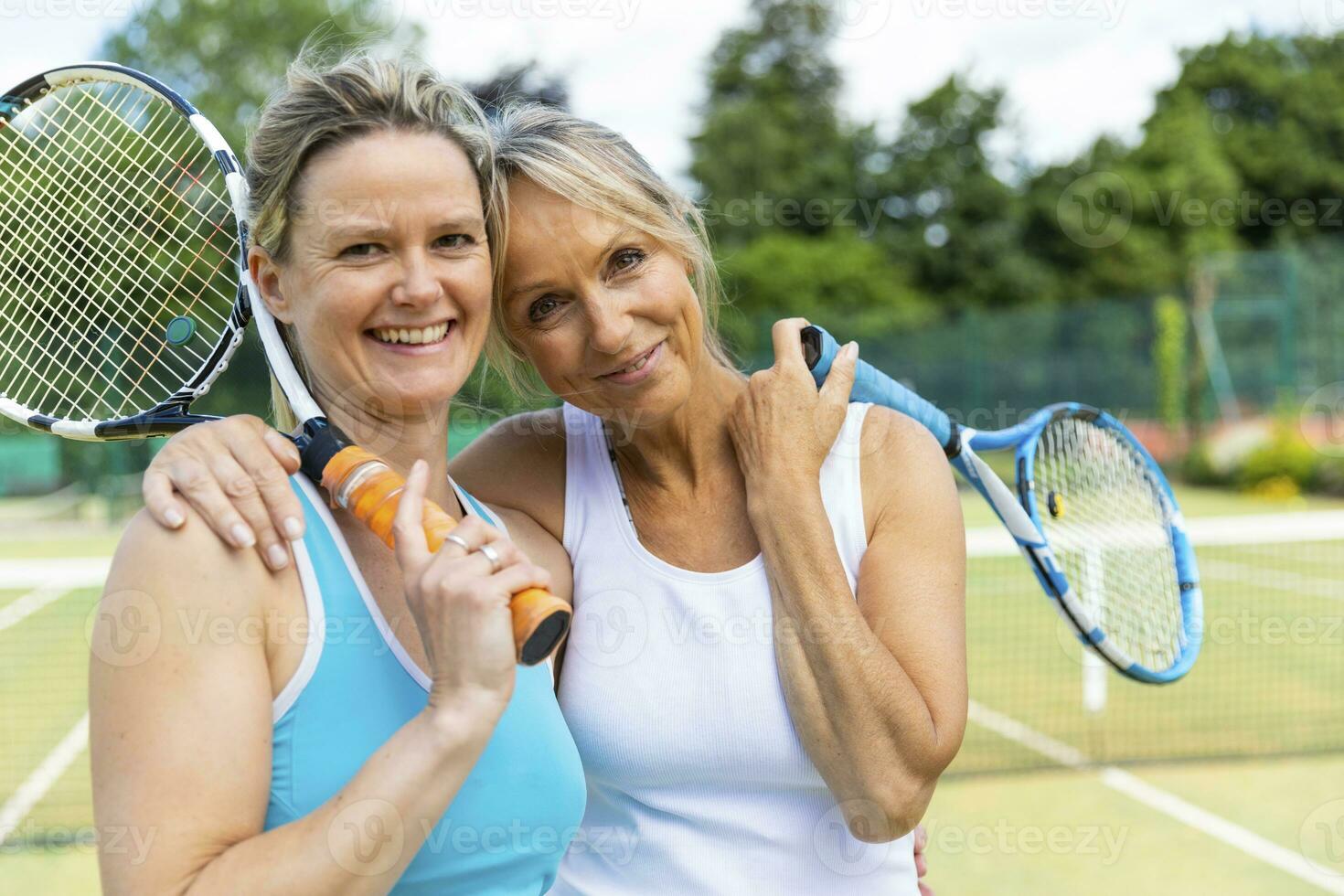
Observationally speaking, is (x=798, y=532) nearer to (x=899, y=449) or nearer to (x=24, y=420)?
(x=899, y=449)

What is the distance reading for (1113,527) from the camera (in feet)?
9.30

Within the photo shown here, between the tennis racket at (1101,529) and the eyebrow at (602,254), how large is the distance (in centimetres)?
84

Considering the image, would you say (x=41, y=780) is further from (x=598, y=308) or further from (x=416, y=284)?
(x=416, y=284)

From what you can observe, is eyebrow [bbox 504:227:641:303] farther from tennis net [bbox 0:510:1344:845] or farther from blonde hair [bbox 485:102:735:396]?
tennis net [bbox 0:510:1344:845]

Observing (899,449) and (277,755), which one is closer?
(277,755)

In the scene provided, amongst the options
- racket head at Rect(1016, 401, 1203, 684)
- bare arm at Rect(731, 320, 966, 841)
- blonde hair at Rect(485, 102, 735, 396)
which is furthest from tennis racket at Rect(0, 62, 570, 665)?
racket head at Rect(1016, 401, 1203, 684)

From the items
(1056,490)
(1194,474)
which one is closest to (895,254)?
(1194,474)

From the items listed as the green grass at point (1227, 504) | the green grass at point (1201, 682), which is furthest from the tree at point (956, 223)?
the green grass at point (1201, 682)

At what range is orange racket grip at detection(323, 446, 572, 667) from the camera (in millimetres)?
1227

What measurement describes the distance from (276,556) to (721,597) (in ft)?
2.25

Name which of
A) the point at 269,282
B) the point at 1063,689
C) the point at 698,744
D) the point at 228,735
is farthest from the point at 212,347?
the point at 1063,689

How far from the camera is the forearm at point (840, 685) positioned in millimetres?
1616

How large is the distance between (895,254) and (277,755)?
26140mm

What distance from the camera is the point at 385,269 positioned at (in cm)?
142
